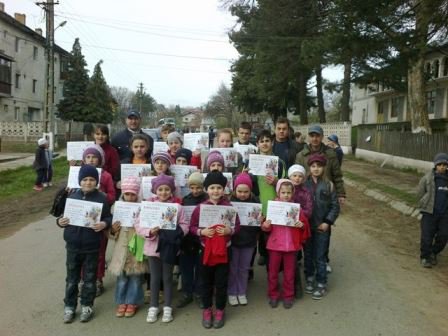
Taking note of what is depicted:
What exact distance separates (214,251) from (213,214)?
374mm

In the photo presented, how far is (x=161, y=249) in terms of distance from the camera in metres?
4.54

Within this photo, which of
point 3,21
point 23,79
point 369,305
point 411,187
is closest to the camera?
point 369,305

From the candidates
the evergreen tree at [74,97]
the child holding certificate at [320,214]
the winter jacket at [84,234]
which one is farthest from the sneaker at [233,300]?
the evergreen tree at [74,97]

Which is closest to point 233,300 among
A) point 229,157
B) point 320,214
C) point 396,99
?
point 320,214

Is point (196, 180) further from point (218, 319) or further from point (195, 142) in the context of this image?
point (195, 142)

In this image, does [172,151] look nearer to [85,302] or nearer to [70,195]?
[70,195]

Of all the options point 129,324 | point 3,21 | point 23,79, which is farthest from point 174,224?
point 23,79

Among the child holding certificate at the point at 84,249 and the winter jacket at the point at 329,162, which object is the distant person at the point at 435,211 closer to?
the winter jacket at the point at 329,162

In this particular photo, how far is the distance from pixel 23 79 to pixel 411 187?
42.8 meters

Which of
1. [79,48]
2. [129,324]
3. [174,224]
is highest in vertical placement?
[79,48]

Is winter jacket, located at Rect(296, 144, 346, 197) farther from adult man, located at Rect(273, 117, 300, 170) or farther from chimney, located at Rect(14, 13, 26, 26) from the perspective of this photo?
chimney, located at Rect(14, 13, 26, 26)

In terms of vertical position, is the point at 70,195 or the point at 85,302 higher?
the point at 70,195

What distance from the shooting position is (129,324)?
439 centimetres

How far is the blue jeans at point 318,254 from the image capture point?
5352mm
